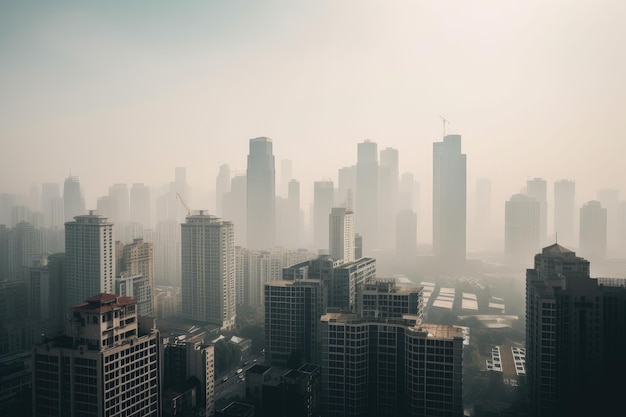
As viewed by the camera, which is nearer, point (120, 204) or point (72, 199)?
point (72, 199)

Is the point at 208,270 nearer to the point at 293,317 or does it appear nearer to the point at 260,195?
the point at 293,317

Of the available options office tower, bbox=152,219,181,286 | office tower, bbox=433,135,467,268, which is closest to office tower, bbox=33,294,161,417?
office tower, bbox=152,219,181,286

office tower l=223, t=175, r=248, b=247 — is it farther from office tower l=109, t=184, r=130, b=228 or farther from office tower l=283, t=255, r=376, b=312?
office tower l=283, t=255, r=376, b=312

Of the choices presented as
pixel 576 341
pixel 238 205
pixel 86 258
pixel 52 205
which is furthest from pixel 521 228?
pixel 52 205

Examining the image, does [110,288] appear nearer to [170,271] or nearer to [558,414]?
[170,271]

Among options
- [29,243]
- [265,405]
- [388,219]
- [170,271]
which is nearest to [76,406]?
[265,405]

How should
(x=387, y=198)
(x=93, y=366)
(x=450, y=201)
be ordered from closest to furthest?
1. (x=93, y=366)
2. (x=450, y=201)
3. (x=387, y=198)

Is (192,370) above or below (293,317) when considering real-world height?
below

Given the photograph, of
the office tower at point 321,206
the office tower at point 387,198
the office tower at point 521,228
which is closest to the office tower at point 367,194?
the office tower at point 387,198
